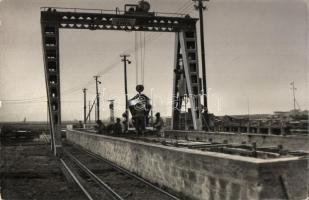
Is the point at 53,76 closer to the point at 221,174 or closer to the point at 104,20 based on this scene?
the point at 104,20

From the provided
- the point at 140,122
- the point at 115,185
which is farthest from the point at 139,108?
the point at 115,185

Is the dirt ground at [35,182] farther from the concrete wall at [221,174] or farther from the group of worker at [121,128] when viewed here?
the group of worker at [121,128]

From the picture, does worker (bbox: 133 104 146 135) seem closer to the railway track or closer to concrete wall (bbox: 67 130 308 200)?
the railway track

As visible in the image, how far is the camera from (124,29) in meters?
23.2

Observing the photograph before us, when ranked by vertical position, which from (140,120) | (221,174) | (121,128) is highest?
(140,120)

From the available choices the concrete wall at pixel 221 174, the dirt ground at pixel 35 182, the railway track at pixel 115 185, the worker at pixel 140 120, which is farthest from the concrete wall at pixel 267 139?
the dirt ground at pixel 35 182

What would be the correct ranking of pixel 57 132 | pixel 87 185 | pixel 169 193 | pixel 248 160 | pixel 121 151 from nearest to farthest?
pixel 248 160 < pixel 169 193 < pixel 87 185 < pixel 121 151 < pixel 57 132

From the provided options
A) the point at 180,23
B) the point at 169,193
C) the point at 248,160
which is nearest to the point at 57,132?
the point at 180,23

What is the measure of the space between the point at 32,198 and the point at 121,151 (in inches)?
229

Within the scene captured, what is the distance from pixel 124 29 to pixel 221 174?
16531mm

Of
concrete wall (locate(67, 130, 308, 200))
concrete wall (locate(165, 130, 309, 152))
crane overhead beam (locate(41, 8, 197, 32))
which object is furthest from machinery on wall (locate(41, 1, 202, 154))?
concrete wall (locate(67, 130, 308, 200))

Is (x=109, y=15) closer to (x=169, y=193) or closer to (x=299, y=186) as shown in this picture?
(x=169, y=193)

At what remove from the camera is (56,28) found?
22391 millimetres

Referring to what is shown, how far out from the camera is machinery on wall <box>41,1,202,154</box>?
22266 millimetres
